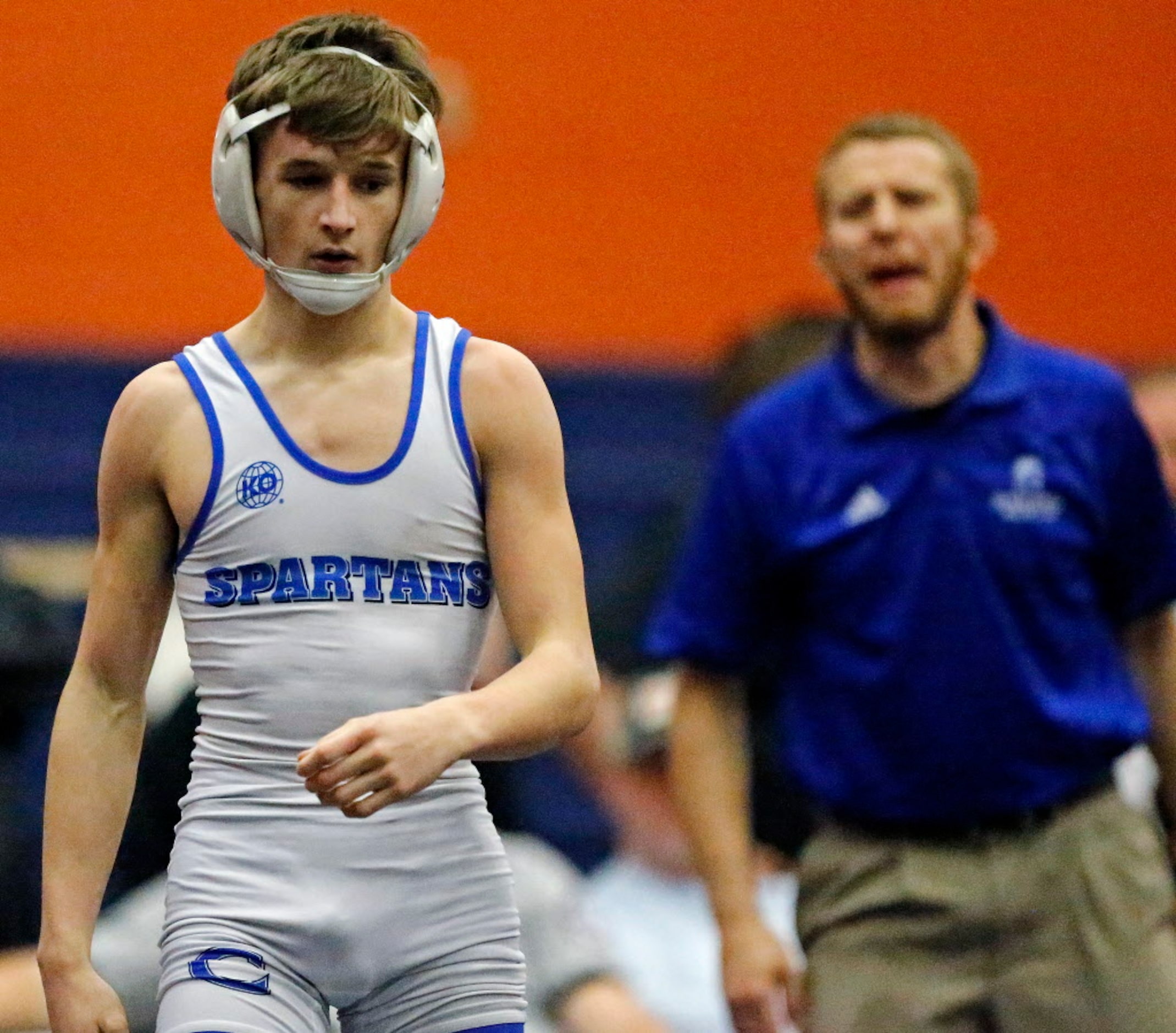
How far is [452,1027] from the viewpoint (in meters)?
2.22

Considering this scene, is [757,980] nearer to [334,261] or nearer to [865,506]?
[865,506]

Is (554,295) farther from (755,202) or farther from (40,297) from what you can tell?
(40,297)

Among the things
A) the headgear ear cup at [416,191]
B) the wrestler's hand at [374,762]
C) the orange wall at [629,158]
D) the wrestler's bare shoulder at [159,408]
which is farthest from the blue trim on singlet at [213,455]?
the orange wall at [629,158]

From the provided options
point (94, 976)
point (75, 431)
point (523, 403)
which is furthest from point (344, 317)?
point (75, 431)

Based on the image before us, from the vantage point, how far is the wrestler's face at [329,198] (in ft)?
7.22

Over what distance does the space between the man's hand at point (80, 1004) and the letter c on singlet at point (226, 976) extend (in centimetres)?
14

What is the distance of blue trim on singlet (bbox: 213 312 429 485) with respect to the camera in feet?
7.41

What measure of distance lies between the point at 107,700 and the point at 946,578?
1.47 metres

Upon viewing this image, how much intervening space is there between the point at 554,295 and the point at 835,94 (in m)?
1.11

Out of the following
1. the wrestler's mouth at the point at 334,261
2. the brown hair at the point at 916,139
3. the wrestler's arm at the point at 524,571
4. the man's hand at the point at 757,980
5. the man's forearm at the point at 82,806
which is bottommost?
the man's hand at the point at 757,980

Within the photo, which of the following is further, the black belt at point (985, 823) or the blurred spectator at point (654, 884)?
the blurred spectator at point (654, 884)

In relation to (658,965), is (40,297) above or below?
above

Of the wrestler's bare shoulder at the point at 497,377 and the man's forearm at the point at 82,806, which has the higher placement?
the wrestler's bare shoulder at the point at 497,377

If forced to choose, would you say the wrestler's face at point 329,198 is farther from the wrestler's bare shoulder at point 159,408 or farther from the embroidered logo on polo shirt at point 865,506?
the embroidered logo on polo shirt at point 865,506
